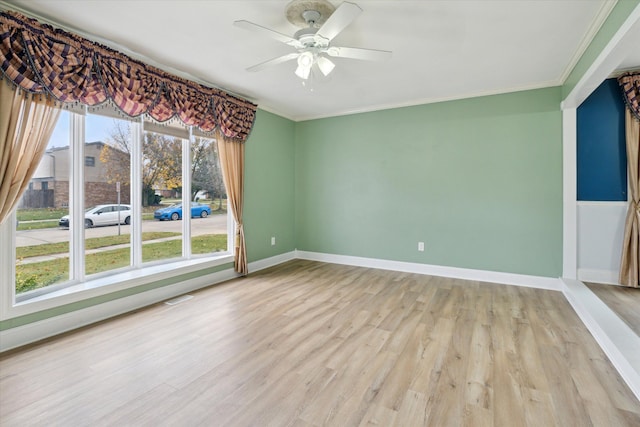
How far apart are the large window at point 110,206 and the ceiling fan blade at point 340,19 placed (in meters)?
2.33

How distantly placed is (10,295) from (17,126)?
1291mm

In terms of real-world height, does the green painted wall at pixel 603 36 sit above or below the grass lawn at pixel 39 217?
above

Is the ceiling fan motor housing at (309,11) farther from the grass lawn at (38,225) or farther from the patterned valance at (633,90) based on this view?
the patterned valance at (633,90)

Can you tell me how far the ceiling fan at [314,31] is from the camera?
2.02 meters

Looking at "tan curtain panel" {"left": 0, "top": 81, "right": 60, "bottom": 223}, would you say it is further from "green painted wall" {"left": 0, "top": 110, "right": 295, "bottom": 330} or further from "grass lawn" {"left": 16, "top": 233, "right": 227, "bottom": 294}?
"green painted wall" {"left": 0, "top": 110, "right": 295, "bottom": 330}

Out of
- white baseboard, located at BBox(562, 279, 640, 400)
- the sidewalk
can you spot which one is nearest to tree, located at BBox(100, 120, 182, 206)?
the sidewalk

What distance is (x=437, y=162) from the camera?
4.45 meters

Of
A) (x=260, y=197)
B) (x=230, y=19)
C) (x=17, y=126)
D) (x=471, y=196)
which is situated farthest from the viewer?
(x=260, y=197)

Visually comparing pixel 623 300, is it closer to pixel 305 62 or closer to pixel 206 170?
pixel 305 62

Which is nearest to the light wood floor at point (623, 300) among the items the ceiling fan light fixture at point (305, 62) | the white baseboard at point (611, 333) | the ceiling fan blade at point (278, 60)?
the white baseboard at point (611, 333)

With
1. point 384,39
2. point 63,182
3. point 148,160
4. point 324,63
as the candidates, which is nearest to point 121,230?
point 63,182

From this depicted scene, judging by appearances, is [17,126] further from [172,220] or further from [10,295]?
[172,220]

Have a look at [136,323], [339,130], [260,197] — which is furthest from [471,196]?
[136,323]

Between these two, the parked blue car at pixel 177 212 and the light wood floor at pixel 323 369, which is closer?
the light wood floor at pixel 323 369
